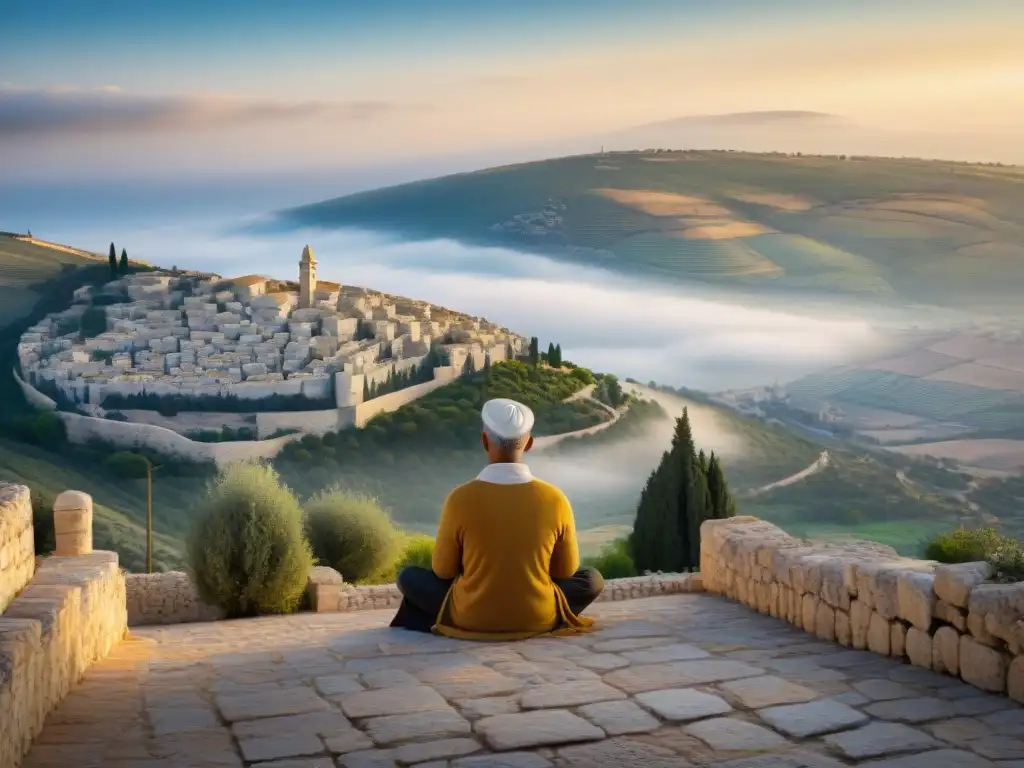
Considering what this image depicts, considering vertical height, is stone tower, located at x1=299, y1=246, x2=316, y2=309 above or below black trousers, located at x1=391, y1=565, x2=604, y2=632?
above

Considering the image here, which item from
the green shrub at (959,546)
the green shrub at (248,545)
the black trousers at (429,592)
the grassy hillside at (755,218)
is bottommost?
the green shrub at (959,546)

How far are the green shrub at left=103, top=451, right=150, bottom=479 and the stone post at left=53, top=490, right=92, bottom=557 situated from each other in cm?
1668

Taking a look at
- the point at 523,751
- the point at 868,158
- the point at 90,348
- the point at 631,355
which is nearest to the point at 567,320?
the point at 631,355

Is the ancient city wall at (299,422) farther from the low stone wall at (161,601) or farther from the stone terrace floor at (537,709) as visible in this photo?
the stone terrace floor at (537,709)

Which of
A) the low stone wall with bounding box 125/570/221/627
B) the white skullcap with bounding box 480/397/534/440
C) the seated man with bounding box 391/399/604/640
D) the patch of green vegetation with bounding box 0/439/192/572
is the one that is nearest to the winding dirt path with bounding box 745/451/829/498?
the patch of green vegetation with bounding box 0/439/192/572

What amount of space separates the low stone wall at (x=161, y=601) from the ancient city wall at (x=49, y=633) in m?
5.61

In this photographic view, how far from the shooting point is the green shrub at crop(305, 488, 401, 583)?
14.4 m

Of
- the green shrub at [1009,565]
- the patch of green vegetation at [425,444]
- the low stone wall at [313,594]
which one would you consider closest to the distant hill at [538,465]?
the patch of green vegetation at [425,444]

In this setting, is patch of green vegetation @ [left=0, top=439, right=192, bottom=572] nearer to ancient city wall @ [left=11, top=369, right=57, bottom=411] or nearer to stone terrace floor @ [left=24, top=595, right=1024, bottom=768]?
ancient city wall @ [left=11, top=369, right=57, bottom=411]

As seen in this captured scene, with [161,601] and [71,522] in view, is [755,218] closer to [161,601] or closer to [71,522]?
[161,601]

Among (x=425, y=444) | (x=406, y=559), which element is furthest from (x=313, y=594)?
(x=425, y=444)

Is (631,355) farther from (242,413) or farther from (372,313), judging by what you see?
(242,413)

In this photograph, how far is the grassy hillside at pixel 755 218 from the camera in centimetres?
2762

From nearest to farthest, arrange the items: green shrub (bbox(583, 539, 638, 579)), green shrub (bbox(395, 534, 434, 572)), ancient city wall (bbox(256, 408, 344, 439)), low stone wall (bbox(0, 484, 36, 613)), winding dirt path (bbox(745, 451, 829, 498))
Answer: low stone wall (bbox(0, 484, 36, 613)) → green shrub (bbox(395, 534, 434, 572)) → green shrub (bbox(583, 539, 638, 579)) → ancient city wall (bbox(256, 408, 344, 439)) → winding dirt path (bbox(745, 451, 829, 498))
